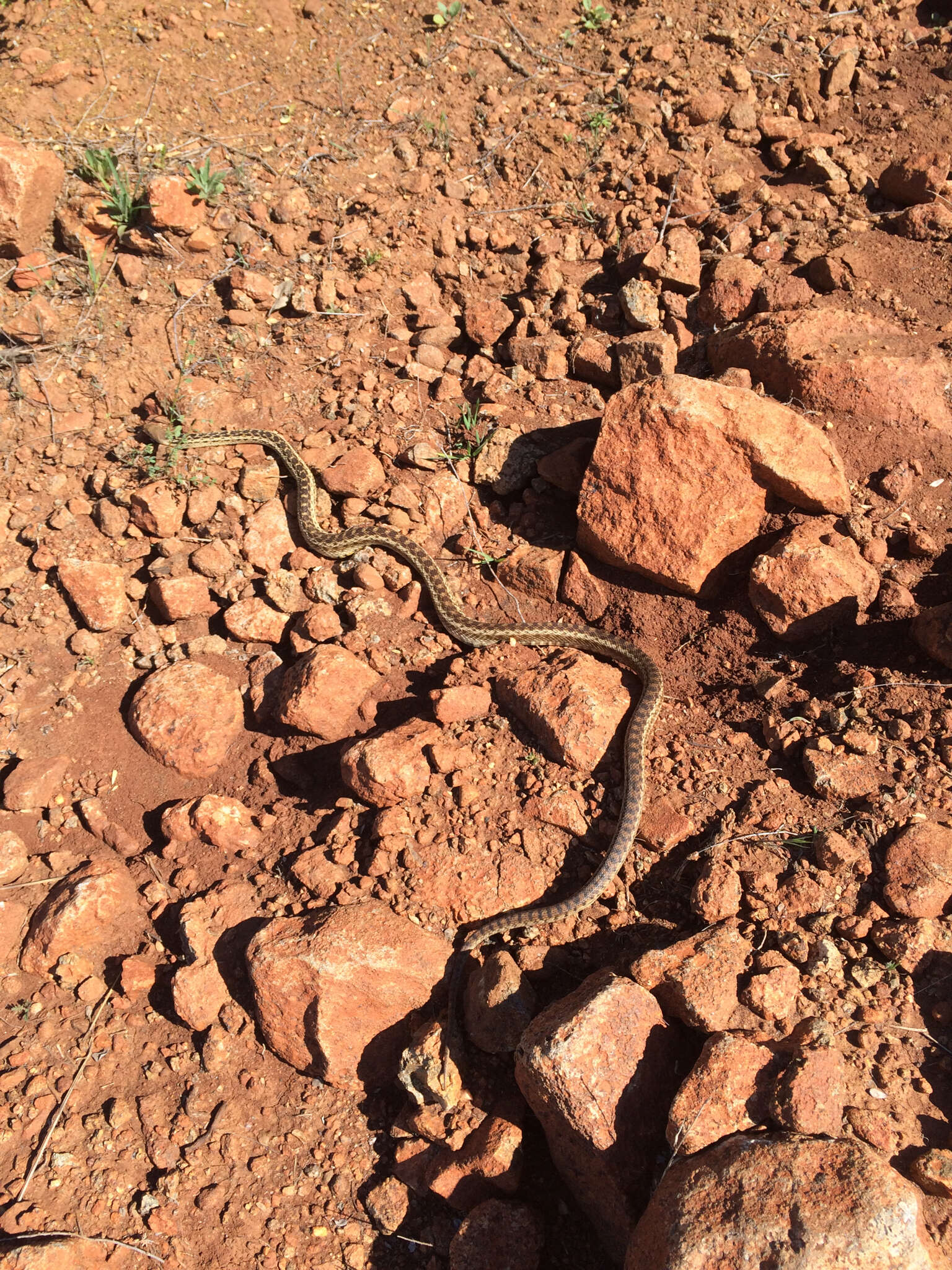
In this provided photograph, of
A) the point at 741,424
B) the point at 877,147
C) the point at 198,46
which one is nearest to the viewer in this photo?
the point at 741,424

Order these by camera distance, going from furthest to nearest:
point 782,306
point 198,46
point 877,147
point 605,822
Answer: point 198,46 → point 877,147 → point 782,306 → point 605,822

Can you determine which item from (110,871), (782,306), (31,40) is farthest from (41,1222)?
(31,40)

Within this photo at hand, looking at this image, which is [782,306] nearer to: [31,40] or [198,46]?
[198,46]

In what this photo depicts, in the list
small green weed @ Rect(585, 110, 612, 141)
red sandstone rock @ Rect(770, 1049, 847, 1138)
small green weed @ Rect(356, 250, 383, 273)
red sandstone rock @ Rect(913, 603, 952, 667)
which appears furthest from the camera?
small green weed @ Rect(585, 110, 612, 141)

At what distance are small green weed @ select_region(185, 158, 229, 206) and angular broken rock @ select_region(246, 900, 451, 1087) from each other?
671 centimetres

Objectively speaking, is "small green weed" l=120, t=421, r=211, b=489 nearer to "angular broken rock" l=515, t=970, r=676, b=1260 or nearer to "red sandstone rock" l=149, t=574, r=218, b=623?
"red sandstone rock" l=149, t=574, r=218, b=623

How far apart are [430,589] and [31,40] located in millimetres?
7039

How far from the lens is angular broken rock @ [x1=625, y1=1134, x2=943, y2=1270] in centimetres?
297

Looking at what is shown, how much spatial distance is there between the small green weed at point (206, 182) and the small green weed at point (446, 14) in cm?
313

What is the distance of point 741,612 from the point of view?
5.72m

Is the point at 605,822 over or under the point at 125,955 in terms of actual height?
over

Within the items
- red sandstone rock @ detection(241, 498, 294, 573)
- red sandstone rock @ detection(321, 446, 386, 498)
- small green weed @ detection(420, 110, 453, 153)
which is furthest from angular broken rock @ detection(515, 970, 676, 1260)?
small green weed @ detection(420, 110, 453, 153)

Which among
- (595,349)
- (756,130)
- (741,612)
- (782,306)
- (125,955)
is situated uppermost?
(756,130)

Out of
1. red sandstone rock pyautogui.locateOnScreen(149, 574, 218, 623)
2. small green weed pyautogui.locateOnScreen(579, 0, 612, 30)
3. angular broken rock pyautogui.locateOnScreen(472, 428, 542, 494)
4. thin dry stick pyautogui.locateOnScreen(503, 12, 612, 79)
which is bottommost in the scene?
red sandstone rock pyautogui.locateOnScreen(149, 574, 218, 623)
